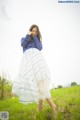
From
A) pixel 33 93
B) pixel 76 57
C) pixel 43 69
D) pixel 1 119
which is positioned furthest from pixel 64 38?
pixel 1 119

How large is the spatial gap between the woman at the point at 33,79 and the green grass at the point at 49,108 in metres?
0.06

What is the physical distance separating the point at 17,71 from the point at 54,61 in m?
0.46

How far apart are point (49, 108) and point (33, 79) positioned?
0.36 metres

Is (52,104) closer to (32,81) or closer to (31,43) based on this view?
(32,81)

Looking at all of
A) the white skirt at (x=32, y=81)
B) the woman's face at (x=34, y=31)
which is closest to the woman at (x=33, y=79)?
the white skirt at (x=32, y=81)

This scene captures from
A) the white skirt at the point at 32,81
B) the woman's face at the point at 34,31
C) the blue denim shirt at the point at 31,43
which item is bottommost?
the white skirt at the point at 32,81

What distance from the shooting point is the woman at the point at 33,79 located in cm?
338

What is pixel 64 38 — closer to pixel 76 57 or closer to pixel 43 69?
pixel 76 57

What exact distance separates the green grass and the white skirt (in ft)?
0.29

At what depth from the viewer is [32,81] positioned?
338cm

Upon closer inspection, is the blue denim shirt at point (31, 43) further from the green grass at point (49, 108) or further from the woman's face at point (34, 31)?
the green grass at point (49, 108)

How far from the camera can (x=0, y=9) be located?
3.70 meters

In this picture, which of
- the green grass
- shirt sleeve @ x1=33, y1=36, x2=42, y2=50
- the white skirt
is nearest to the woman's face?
shirt sleeve @ x1=33, y1=36, x2=42, y2=50

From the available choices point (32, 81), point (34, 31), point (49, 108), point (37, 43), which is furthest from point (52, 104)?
point (34, 31)
